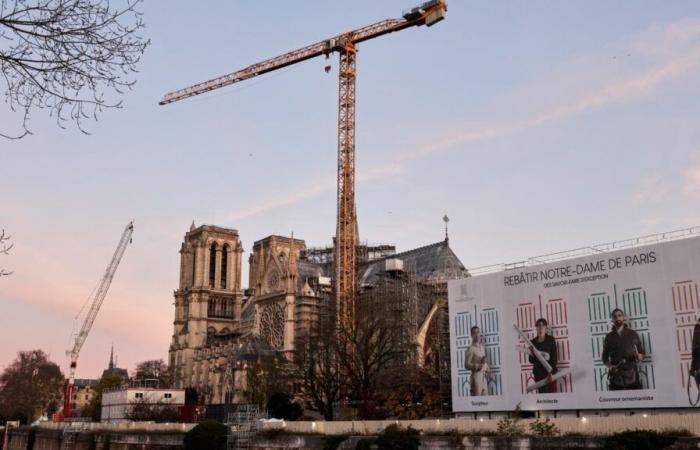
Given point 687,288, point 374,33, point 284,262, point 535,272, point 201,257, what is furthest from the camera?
point 201,257

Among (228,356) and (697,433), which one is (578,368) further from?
(228,356)

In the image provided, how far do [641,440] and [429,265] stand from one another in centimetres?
6160

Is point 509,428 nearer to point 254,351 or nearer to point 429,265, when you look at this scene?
point 429,265

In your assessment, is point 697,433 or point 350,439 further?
point 350,439

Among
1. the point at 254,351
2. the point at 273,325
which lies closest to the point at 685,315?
the point at 254,351

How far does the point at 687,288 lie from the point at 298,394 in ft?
115

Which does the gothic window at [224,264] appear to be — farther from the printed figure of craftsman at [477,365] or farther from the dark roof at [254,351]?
the printed figure of craftsman at [477,365]

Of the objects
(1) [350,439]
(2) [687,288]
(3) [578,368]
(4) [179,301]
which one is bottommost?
(1) [350,439]

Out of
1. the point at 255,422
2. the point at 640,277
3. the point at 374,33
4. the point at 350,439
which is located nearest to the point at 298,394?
the point at 255,422

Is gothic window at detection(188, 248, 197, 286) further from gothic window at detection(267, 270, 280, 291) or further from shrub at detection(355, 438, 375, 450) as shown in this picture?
shrub at detection(355, 438, 375, 450)

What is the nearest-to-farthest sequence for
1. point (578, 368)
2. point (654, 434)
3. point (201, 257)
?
point (654, 434) < point (578, 368) < point (201, 257)

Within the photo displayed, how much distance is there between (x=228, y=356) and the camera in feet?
326

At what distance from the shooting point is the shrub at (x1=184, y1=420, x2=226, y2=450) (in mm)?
39956

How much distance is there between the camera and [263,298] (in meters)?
96.1
